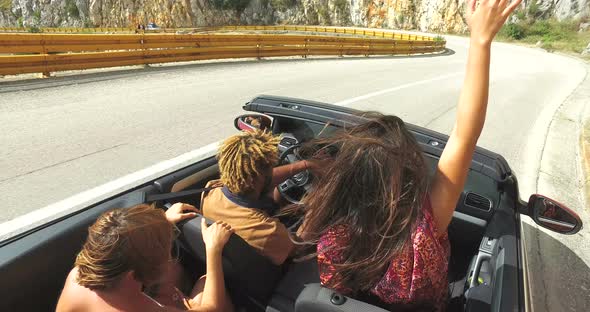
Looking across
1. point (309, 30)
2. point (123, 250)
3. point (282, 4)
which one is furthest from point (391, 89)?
point (282, 4)

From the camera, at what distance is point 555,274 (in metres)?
3.52

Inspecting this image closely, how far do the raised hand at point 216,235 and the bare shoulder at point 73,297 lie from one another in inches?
21.9

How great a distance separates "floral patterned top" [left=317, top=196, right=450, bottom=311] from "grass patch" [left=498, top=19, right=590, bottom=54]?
117 ft

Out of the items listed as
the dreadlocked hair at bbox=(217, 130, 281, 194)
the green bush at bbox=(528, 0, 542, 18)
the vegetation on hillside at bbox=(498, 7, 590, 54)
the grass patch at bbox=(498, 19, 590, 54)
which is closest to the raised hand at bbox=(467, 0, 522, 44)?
the dreadlocked hair at bbox=(217, 130, 281, 194)

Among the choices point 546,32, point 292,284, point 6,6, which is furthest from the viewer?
point 6,6

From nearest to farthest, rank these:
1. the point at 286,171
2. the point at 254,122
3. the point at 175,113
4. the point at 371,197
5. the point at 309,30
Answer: the point at 371,197 → the point at 286,171 → the point at 254,122 → the point at 175,113 → the point at 309,30

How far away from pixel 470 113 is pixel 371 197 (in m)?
0.48

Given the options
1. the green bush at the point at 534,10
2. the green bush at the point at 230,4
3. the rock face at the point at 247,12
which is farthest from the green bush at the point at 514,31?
the green bush at the point at 230,4

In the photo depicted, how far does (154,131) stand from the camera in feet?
21.4

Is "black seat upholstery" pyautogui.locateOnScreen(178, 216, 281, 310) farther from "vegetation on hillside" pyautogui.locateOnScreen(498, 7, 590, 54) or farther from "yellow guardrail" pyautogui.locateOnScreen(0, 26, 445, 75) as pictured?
"vegetation on hillside" pyautogui.locateOnScreen(498, 7, 590, 54)

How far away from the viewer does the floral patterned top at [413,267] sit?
1.50 m

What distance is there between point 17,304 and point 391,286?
1535 mm

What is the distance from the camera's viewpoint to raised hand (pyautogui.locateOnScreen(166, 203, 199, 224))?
6.70 ft

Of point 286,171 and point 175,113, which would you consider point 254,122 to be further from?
point 175,113
